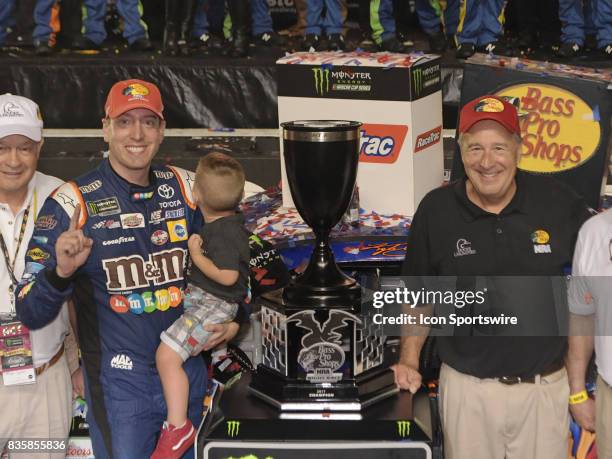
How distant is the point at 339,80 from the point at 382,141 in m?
0.30

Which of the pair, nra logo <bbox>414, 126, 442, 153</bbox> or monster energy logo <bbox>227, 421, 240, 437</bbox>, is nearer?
monster energy logo <bbox>227, 421, 240, 437</bbox>

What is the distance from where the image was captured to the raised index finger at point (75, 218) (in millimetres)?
3213

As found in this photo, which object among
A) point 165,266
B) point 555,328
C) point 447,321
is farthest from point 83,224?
point 555,328

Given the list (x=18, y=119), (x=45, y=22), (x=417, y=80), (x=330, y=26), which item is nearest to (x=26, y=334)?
(x=18, y=119)

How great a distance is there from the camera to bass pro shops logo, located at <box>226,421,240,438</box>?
125 inches

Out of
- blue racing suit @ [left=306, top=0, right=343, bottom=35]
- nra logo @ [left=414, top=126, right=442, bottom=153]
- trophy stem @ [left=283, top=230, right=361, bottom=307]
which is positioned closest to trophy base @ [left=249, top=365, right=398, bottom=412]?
trophy stem @ [left=283, top=230, right=361, bottom=307]

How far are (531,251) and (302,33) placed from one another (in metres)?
6.28

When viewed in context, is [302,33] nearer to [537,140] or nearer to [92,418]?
[537,140]

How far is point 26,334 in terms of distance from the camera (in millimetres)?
3432

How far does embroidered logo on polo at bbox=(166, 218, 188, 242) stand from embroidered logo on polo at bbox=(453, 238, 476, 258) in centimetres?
87

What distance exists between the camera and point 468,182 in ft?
11.0

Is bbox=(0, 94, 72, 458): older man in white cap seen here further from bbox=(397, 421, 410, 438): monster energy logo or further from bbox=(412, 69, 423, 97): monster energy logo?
bbox=(412, 69, 423, 97): monster energy logo

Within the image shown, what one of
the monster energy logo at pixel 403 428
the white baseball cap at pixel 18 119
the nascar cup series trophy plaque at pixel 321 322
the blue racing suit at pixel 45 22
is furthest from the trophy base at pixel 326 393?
the blue racing suit at pixel 45 22

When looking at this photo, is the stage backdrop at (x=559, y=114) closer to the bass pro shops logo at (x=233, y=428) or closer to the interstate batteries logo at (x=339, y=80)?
the interstate batteries logo at (x=339, y=80)
